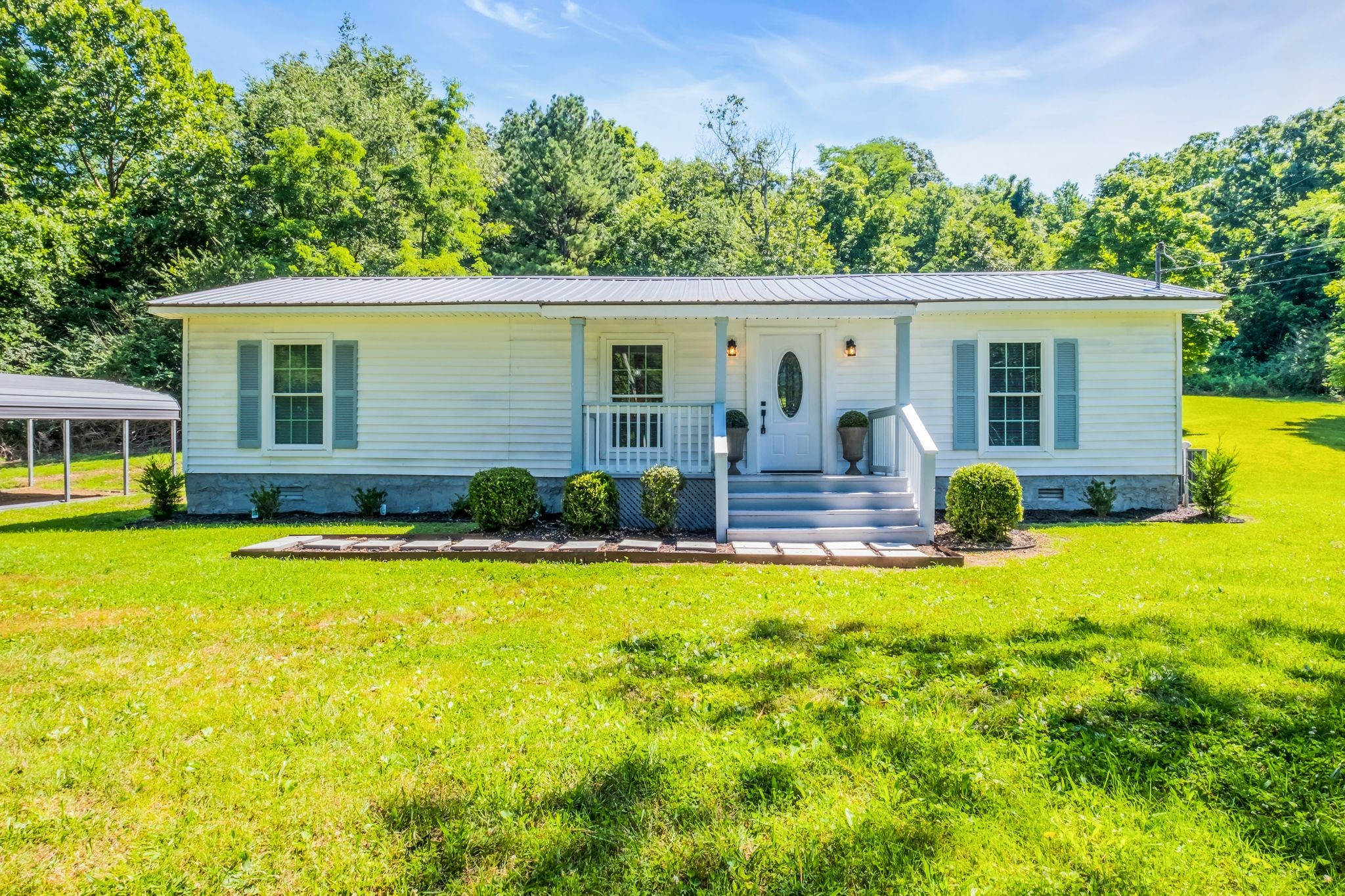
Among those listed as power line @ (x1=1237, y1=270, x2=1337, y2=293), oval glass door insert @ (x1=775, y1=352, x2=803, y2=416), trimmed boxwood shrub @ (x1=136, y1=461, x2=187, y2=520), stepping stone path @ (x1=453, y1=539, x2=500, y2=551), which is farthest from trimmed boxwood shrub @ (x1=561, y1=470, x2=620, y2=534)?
power line @ (x1=1237, y1=270, x2=1337, y2=293)

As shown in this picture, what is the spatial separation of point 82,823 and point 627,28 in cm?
1147

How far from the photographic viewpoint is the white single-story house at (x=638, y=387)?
9.67 m

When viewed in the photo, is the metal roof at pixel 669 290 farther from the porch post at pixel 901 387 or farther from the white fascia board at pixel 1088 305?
the porch post at pixel 901 387

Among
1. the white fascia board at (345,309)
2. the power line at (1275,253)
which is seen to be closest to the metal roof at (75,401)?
the white fascia board at (345,309)

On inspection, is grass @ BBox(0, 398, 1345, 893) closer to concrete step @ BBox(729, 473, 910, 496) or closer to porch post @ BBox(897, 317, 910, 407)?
concrete step @ BBox(729, 473, 910, 496)

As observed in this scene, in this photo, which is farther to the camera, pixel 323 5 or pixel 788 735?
pixel 323 5

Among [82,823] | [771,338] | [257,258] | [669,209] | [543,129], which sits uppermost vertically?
[543,129]

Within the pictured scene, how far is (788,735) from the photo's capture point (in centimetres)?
300

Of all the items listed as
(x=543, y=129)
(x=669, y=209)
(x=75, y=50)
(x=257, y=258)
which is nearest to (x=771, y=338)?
(x=669, y=209)

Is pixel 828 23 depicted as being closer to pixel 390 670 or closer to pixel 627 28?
pixel 627 28

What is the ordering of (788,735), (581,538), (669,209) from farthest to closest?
(669,209), (581,538), (788,735)

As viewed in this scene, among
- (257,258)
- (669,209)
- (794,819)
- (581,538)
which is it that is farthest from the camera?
(669,209)

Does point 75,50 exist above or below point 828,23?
above

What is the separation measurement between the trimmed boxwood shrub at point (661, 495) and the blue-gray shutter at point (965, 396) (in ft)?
14.4
